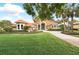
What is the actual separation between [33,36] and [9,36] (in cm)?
22

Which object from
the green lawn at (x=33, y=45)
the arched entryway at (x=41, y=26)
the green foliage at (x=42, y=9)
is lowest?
the green lawn at (x=33, y=45)

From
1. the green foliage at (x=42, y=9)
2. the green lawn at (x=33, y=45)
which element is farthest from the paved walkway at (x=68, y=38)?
the green foliage at (x=42, y=9)

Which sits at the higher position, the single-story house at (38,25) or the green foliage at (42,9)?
the green foliage at (42,9)

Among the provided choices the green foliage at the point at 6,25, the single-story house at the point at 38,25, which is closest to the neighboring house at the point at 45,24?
the single-story house at the point at 38,25

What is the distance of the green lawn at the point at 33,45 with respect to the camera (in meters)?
2.41

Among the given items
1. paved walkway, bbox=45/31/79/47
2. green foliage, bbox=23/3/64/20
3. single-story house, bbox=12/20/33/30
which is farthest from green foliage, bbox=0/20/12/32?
paved walkway, bbox=45/31/79/47

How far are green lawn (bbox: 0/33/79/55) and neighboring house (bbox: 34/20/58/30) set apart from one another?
7 centimetres

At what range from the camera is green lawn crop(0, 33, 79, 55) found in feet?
7.91

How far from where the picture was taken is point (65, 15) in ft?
8.13

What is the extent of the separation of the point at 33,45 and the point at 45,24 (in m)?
0.23

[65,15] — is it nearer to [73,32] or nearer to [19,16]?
[73,32]

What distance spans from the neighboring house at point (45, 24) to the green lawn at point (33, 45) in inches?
2.6

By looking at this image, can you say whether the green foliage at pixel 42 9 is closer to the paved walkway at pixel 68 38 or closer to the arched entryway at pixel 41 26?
the arched entryway at pixel 41 26
